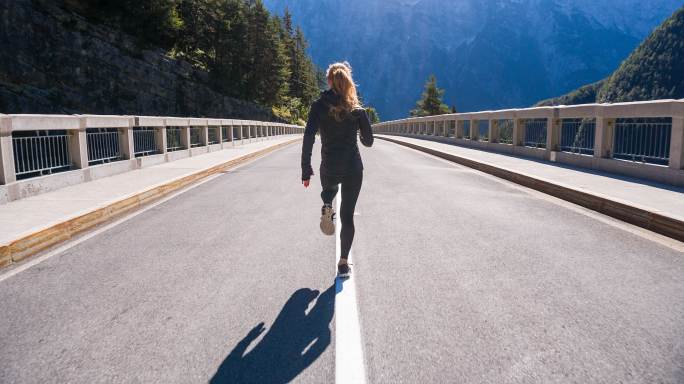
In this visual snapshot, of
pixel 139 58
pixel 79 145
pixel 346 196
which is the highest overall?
pixel 139 58

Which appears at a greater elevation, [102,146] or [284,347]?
[102,146]

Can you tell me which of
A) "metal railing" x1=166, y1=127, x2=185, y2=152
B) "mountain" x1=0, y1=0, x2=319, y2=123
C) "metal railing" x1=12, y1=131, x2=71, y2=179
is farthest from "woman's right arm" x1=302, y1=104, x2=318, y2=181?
"mountain" x1=0, y1=0, x2=319, y2=123

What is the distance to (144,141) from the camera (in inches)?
611

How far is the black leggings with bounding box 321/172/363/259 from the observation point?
193 inches

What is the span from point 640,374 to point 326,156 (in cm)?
305

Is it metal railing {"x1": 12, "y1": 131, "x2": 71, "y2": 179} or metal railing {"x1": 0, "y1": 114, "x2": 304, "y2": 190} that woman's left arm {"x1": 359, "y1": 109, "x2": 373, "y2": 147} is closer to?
metal railing {"x1": 0, "y1": 114, "x2": 304, "y2": 190}

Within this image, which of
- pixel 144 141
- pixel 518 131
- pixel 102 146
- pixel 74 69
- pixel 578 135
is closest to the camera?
pixel 102 146

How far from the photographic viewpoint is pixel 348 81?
4.64 meters

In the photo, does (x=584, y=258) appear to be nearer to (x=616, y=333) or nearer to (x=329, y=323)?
(x=616, y=333)

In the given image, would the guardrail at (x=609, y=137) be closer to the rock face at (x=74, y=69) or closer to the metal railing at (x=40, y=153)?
the metal railing at (x=40, y=153)

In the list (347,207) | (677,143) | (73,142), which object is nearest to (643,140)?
(677,143)

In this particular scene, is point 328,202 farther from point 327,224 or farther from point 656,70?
point 656,70

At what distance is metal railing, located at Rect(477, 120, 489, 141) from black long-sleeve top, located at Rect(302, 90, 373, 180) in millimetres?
18811

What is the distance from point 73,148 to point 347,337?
382 inches
